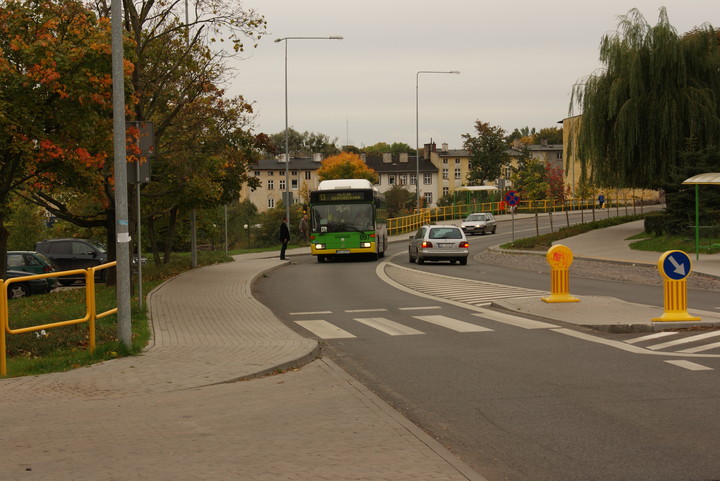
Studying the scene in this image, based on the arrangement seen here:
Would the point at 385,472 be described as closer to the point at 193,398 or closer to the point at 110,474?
the point at 110,474

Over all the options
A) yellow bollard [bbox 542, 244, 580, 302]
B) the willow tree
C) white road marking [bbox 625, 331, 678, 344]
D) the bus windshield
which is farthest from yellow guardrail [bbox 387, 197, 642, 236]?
white road marking [bbox 625, 331, 678, 344]

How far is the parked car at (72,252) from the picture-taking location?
3162 cm

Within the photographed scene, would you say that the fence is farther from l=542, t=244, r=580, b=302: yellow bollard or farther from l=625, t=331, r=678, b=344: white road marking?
l=625, t=331, r=678, b=344: white road marking

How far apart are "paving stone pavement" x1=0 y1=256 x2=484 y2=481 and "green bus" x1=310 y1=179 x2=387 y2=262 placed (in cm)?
2355

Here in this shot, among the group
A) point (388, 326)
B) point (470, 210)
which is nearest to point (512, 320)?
point (388, 326)

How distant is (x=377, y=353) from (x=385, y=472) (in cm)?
556

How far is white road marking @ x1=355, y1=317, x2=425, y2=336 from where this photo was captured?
510 inches

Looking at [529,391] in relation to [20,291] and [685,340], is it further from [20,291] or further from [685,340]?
[20,291]

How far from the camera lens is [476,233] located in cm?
6000

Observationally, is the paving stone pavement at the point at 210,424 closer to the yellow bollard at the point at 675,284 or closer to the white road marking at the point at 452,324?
the white road marking at the point at 452,324

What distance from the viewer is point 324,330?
531 inches

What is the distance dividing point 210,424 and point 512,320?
326 inches

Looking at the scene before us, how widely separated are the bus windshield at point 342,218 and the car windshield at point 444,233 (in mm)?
3214

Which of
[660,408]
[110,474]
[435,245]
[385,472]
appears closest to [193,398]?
[110,474]
